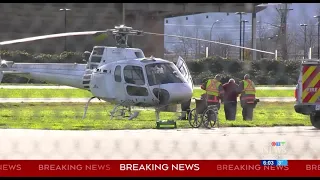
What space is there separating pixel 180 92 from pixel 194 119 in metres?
0.94

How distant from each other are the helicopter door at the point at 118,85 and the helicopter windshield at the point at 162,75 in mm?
641

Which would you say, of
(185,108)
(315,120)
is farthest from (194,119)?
(315,120)

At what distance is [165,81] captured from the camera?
12.2 m

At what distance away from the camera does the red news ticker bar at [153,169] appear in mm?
4098

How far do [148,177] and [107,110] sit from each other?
28.6 ft

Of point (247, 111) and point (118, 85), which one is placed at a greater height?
point (118, 85)

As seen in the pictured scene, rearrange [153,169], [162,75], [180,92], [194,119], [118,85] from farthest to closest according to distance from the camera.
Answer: [118,85] → [162,75] → [180,92] → [194,119] → [153,169]

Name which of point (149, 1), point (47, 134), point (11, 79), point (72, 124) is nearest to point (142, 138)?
point (47, 134)

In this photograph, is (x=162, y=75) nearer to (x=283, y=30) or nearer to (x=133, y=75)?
(x=133, y=75)

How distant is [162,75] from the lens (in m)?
12.2

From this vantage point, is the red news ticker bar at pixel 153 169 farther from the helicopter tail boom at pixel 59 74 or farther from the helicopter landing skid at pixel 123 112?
the helicopter landing skid at pixel 123 112

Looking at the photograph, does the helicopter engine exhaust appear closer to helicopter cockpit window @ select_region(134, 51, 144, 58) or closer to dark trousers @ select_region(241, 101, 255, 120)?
helicopter cockpit window @ select_region(134, 51, 144, 58)

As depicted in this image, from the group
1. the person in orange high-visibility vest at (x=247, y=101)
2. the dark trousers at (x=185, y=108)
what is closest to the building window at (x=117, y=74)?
the dark trousers at (x=185, y=108)

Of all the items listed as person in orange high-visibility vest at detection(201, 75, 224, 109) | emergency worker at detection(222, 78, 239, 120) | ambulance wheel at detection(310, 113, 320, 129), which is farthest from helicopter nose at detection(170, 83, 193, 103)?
ambulance wheel at detection(310, 113, 320, 129)
